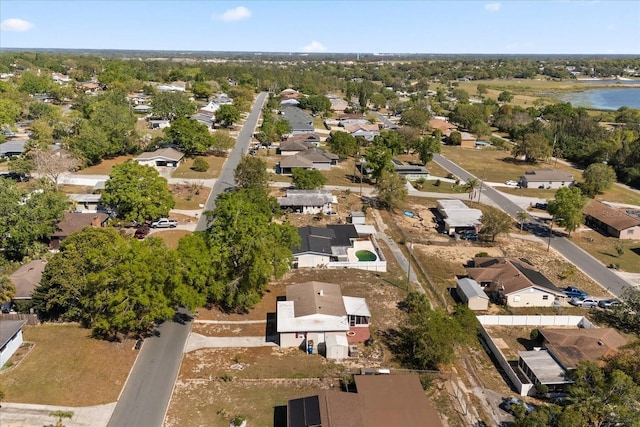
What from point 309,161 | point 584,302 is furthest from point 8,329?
point 309,161

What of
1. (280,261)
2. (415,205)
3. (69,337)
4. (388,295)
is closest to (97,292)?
(69,337)

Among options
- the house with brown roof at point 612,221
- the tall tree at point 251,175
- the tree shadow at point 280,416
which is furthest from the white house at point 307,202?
the tree shadow at point 280,416

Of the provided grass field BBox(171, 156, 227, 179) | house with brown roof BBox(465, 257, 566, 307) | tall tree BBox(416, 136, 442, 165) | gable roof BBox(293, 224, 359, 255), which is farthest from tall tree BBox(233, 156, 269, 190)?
tall tree BBox(416, 136, 442, 165)

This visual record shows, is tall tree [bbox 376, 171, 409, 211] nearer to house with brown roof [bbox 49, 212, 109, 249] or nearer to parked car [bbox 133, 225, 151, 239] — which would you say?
parked car [bbox 133, 225, 151, 239]

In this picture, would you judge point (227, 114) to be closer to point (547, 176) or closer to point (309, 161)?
point (309, 161)

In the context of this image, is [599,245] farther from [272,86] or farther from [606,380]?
[272,86]

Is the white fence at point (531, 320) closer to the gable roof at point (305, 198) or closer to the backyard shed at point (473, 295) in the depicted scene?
the backyard shed at point (473, 295)
